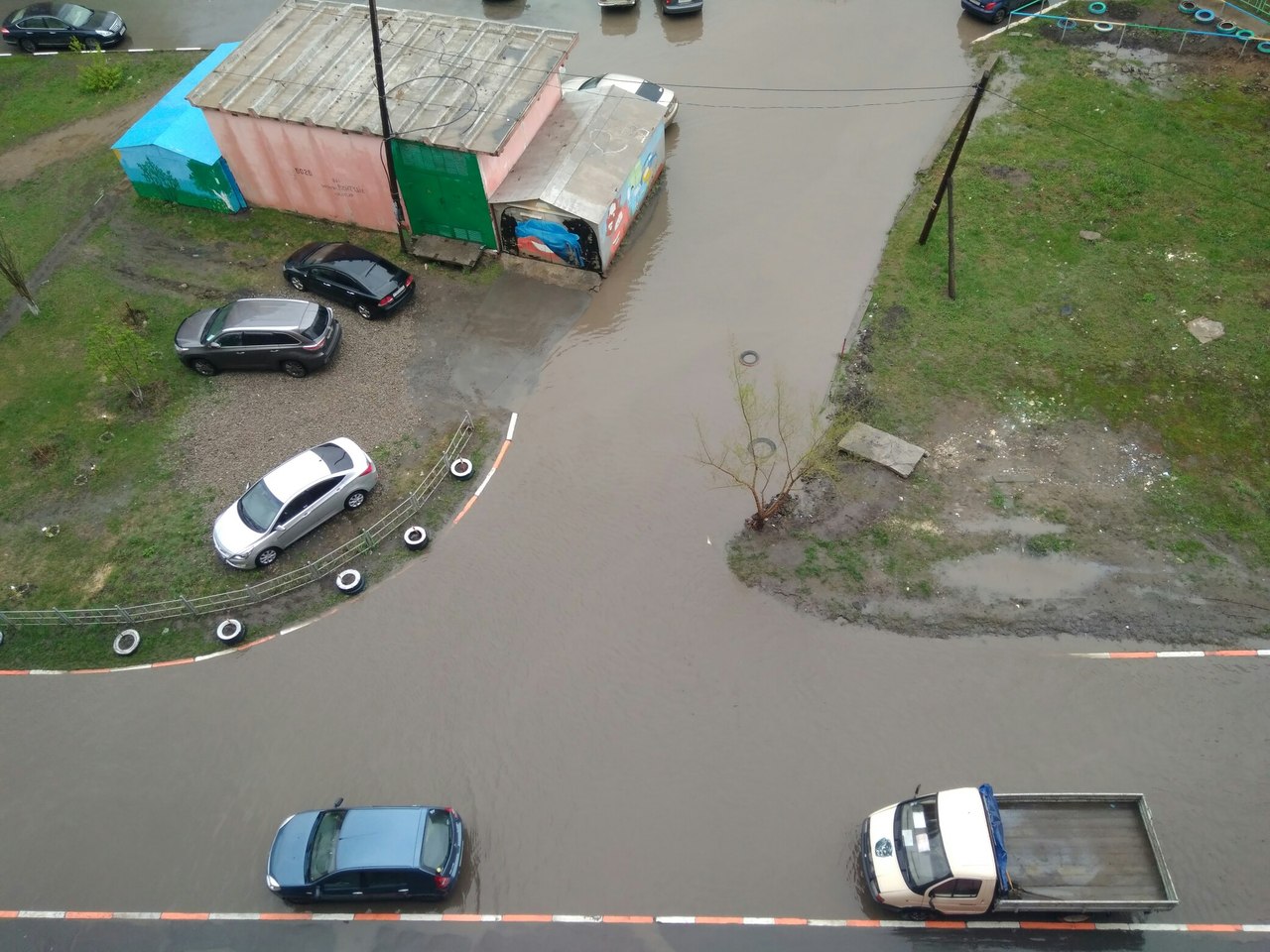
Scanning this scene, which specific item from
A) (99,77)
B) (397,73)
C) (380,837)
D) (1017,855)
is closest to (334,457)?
(380,837)

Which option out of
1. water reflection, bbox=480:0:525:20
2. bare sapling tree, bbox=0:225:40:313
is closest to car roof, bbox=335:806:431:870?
bare sapling tree, bbox=0:225:40:313

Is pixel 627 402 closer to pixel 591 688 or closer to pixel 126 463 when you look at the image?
pixel 591 688

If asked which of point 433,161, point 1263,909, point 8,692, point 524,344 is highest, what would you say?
point 433,161

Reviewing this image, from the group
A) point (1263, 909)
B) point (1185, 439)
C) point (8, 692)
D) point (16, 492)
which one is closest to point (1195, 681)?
point (1263, 909)

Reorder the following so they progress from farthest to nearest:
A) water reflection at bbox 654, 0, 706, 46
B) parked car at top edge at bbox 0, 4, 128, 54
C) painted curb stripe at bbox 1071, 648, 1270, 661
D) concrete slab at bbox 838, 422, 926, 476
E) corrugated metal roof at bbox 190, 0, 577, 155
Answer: parked car at top edge at bbox 0, 4, 128, 54 < water reflection at bbox 654, 0, 706, 46 < corrugated metal roof at bbox 190, 0, 577, 155 < concrete slab at bbox 838, 422, 926, 476 < painted curb stripe at bbox 1071, 648, 1270, 661

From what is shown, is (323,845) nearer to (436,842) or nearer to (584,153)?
(436,842)

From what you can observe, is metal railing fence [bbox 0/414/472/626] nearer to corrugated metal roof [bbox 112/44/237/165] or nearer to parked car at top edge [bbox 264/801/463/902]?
parked car at top edge [bbox 264/801/463/902]
